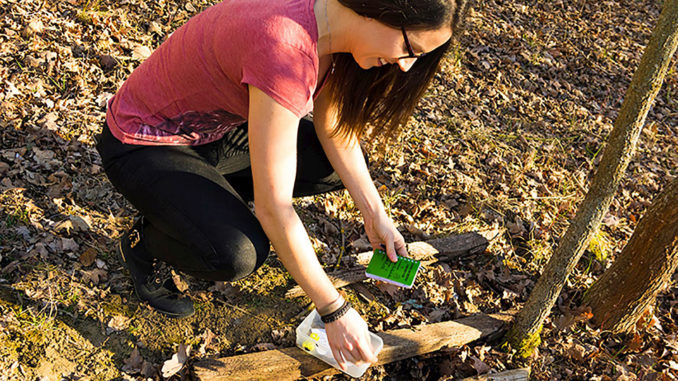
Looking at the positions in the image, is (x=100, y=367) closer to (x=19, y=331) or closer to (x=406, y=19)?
(x=19, y=331)

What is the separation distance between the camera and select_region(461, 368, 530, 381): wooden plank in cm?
283

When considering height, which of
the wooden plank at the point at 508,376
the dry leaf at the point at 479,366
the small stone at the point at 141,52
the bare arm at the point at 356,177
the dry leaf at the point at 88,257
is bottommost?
the dry leaf at the point at 479,366

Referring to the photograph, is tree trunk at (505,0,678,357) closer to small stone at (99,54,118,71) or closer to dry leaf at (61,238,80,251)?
dry leaf at (61,238,80,251)

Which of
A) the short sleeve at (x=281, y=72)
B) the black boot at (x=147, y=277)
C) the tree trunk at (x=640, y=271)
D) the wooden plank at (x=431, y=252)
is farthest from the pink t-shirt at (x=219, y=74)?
the tree trunk at (x=640, y=271)

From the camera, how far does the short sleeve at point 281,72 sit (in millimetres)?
1866

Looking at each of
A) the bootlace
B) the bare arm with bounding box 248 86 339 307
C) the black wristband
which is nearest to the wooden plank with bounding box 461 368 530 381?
the black wristband

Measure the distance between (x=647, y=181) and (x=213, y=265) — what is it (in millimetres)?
4407

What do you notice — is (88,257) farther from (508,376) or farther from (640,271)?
(640,271)

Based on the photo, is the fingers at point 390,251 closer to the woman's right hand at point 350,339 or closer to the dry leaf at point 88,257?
the woman's right hand at point 350,339

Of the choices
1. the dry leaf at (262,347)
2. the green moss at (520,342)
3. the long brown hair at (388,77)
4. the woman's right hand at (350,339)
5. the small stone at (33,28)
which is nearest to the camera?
the long brown hair at (388,77)

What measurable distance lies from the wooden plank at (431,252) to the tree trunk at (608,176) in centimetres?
64

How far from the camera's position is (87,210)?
10.2 ft

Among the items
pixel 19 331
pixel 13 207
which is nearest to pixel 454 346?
pixel 19 331

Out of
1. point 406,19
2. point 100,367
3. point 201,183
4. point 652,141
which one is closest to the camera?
point 406,19
